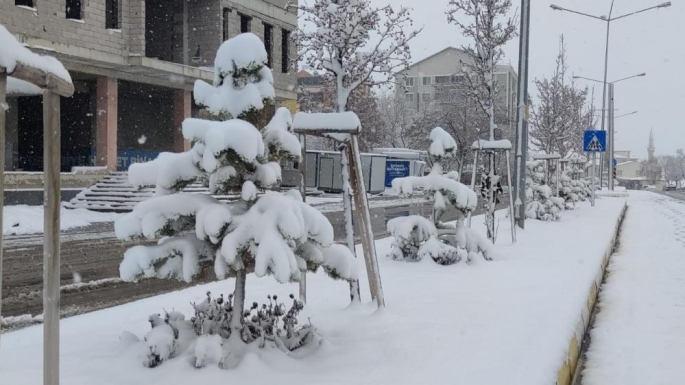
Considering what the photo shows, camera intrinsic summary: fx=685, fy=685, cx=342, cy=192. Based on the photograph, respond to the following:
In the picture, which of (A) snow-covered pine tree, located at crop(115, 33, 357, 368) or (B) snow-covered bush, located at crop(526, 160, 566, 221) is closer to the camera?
(A) snow-covered pine tree, located at crop(115, 33, 357, 368)

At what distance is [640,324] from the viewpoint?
20.5 feet

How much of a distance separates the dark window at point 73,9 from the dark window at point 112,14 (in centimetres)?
124

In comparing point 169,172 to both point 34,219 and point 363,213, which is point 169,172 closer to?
point 363,213

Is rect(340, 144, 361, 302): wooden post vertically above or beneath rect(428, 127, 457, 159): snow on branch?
beneath

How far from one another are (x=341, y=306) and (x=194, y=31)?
2560 centimetres

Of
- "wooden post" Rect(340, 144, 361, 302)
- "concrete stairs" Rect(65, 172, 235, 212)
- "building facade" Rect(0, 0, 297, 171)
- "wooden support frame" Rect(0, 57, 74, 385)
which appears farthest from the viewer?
"building facade" Rect(0, 0, 297, 171)

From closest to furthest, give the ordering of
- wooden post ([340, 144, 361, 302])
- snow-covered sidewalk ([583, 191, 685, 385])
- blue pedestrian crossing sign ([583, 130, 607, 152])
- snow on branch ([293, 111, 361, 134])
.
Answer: snow-covered sidewalk ([583, 191, 685, 385])
snow on branch ([293, 111, 361, 134])
wooden post ([340, 144, 361, 302])
blue pedestrian crossing sign ([583, 130, 607, 152])

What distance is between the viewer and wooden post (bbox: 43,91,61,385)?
2578 millimetres

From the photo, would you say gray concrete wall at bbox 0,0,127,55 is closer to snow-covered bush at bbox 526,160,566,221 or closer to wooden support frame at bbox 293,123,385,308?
snow-covered bush at bbox 526,160,566,221

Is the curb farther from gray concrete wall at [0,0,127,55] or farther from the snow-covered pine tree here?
gray concrete wall at [0,0,127,55]

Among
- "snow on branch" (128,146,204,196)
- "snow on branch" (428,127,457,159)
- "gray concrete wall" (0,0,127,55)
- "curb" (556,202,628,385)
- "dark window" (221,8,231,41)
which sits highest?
"dark window" (221,8,231,41)

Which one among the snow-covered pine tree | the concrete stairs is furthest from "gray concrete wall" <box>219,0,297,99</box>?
the snow-covered pine tree

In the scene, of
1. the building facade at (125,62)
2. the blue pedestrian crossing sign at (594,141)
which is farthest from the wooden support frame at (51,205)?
the blue pedestrian crossing sign at (594,141)

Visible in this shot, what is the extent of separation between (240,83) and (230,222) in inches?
34.2
